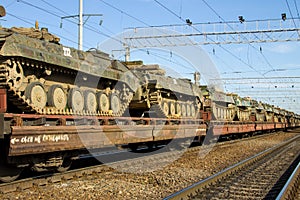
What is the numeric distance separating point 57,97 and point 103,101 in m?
2.44

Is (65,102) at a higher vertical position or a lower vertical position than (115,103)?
lower

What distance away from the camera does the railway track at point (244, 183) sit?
8.30 meters

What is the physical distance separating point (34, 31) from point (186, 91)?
10.5 meters

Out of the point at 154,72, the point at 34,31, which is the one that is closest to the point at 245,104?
the point at 154,72

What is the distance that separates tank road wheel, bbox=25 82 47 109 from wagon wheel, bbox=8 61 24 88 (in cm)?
29


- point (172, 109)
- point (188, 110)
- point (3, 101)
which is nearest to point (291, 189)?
point (3, 101)

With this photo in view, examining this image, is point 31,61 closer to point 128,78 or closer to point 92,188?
point 92,188

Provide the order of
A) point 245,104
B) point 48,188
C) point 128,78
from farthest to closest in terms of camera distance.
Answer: point 245,104 < point 128,78 < point 48,188

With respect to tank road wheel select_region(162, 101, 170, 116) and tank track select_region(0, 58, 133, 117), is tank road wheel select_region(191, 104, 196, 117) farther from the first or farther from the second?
tank track select_region(0, 58, 133, 117)

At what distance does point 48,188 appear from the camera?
343 inches

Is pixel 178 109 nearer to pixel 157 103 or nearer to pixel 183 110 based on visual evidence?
pixel 183 110

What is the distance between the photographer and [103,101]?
12.9 meters

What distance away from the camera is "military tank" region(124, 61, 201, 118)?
15828 millimetres

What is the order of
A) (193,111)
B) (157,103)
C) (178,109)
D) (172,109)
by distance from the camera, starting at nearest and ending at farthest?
1. (157,103)
2. (172,109)
3. (178,109)
4. (193,111)
